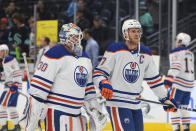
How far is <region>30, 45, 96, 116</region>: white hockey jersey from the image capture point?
355cm

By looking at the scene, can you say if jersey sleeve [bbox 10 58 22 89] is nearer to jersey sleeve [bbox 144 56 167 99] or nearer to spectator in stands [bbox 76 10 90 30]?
spectator in stands [bbox 76 10 90 30]

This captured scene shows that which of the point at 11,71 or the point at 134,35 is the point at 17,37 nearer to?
the point at 11,71

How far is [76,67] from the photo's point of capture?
11.9ft

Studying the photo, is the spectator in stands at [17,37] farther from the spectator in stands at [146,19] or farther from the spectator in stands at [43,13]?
the spectator in stands at [146,19]

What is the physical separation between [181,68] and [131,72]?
259 cm

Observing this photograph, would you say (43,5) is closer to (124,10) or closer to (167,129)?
(124,10)

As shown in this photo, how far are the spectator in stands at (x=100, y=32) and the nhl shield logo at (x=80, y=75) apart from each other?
4854 mm

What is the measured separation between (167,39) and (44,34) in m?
1.96

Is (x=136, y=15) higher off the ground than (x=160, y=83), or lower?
higher

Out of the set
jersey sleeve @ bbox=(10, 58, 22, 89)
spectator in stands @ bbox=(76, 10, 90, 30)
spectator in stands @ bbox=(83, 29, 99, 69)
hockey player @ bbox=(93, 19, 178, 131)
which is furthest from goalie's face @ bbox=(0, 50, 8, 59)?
hockey player @ bbox=(93, 19, 178, 131)

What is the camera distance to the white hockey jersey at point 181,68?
6520 millimetres

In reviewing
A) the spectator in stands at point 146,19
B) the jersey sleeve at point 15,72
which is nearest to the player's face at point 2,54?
the jersey sleeve at point 15,72

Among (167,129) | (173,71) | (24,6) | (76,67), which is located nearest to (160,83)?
(76,67)

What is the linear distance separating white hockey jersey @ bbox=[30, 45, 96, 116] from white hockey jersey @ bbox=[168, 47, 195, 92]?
300 cm
